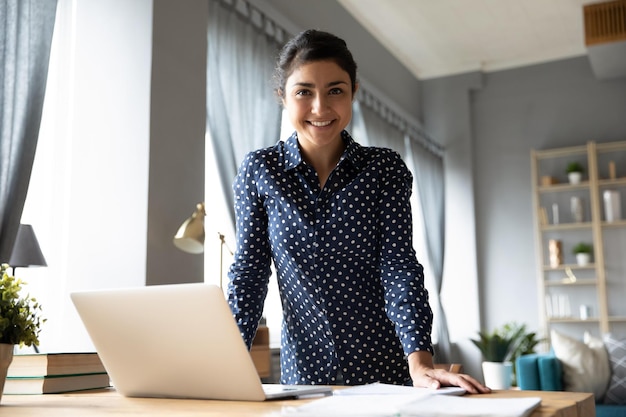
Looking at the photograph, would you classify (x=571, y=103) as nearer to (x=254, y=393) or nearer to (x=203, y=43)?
(x=203, y=43)

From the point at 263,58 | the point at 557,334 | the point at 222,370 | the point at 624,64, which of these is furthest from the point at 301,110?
the point at 624,64

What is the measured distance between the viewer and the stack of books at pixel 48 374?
4.17 ft

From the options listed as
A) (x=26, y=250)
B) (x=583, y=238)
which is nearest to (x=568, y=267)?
(x=583, y=238)

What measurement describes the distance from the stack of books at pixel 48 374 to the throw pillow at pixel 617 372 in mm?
3834

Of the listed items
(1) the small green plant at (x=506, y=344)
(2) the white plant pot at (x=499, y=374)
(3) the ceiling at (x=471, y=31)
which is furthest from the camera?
(1) the small green plant at (x=506, y=344)

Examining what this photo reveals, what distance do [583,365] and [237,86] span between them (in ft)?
9.04

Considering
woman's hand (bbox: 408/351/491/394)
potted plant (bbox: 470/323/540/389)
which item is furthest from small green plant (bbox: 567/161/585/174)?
woman's hand (bbox: 408/351/491/394)

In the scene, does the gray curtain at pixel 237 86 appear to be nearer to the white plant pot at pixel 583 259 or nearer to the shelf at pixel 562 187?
the shelf at pixel 562 187

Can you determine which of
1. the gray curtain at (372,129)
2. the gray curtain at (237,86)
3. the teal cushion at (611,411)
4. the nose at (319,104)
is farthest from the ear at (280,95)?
the gray curtain at (372,129)

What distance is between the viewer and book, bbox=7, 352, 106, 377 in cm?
127

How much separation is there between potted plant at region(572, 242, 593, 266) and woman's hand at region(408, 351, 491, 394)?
18.0 feet

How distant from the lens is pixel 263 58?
4.01m

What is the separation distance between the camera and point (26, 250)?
2590mm

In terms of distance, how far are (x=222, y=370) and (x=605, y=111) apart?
6.27 meters
